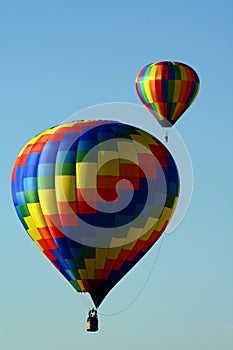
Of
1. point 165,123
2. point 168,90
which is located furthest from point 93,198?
point 165,123

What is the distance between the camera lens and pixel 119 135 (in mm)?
59281

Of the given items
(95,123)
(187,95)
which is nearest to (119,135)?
(95,123)

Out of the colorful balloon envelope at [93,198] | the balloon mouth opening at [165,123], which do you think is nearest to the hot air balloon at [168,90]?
the balloon mouth opening at [165,123]

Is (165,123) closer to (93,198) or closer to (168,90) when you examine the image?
(168,90)

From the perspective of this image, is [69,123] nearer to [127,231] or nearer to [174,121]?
[127,231]

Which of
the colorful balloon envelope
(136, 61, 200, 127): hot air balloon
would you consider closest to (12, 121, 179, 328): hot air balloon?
the colorful balloon envelope

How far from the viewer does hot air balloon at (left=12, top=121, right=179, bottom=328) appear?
58.3 m

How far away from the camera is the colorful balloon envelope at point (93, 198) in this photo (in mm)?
58312

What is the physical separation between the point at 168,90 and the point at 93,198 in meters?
13.5

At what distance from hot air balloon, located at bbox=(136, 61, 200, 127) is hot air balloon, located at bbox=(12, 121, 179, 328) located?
36.3ft

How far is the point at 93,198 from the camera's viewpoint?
58.3 meters

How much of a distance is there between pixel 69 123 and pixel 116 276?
5990 millimetres

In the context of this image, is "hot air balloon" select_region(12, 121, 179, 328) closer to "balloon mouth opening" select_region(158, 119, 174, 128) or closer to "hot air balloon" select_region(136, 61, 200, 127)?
"hot air balloon" select_region(136, 61, 200, 127)

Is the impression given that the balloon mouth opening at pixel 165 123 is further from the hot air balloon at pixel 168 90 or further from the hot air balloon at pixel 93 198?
the hot air balloon at pixel 93 198
